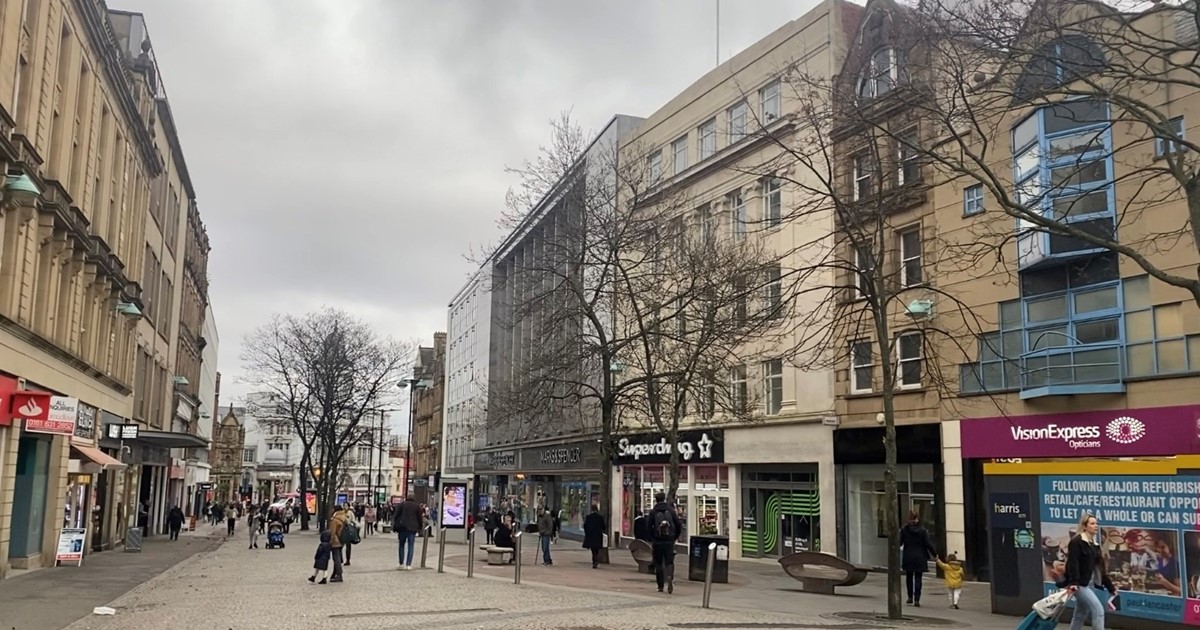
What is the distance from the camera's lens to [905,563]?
18.2 meters

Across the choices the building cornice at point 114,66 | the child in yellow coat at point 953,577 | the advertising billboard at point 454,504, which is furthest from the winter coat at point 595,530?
the building cornice at point 114,66

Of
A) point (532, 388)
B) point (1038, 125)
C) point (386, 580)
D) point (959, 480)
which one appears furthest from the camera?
point (532, 388)

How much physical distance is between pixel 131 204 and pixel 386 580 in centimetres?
1748

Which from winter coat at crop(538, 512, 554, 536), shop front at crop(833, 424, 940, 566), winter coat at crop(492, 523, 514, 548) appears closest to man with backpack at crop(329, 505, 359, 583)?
winter coat at crop(538, 512, 554, 536)

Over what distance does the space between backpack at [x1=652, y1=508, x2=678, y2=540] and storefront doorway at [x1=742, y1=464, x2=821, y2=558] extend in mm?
12097

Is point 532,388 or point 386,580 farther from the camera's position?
point 532,388

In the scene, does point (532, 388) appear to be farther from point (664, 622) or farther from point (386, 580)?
point (664, 622)

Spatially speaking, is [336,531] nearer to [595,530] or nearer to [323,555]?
[323,555]

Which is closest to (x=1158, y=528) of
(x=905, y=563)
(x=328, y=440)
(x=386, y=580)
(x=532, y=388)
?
(x=905, y=563)

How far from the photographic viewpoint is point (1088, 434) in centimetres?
2131

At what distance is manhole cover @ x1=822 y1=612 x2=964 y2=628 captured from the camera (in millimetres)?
14623

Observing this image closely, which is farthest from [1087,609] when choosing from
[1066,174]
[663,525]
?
[1066,174]

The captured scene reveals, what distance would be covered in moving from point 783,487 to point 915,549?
13190 mm

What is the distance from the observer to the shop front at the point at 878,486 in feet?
83.0
